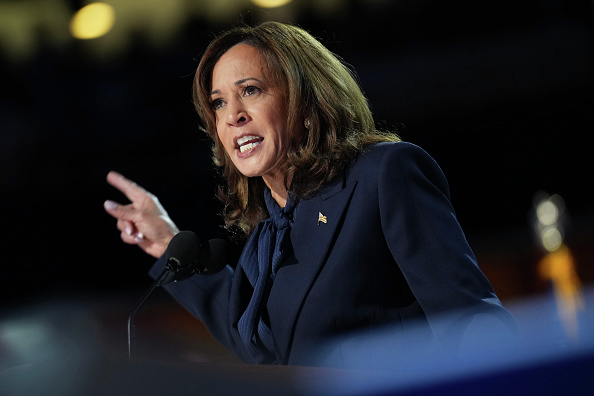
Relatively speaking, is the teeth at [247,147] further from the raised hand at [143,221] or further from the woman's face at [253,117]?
the raised hand at [143,221]

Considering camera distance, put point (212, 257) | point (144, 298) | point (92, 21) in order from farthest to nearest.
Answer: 1. point (92, 21)
2. point (212, 257)
3. point (144, 298)

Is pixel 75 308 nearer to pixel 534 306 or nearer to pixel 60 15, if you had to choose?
pixel 60 15

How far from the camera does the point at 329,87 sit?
150cm

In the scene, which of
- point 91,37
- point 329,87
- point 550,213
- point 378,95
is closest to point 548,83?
point 550,213

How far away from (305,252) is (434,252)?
26 cm

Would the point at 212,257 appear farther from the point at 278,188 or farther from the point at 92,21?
the point at 92,21

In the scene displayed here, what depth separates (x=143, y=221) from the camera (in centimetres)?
174

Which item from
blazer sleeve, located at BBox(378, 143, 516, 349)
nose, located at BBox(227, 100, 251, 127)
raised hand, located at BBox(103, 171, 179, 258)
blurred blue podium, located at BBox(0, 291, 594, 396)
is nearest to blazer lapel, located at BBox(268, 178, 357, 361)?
blazer sleeve, located at BBox(378, 143, 516, 349)

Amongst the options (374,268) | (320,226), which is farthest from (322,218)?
(374,268)

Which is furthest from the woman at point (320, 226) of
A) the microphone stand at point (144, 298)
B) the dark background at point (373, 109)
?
the dark background at point (373, 109)

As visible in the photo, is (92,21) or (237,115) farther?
(92,21)

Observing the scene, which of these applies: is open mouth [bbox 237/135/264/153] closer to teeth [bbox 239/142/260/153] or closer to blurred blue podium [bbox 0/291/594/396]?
teeth [bbox 239/142/260/153]

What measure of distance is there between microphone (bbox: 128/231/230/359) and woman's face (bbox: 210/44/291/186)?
0.56 feet

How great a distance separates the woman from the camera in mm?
1195
